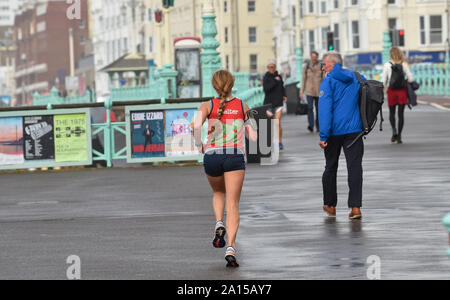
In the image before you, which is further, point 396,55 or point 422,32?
point 422,32

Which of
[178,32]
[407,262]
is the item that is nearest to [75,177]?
[407,262]

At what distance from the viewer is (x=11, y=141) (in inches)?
904

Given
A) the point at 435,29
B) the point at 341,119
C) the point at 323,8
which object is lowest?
the point at 341,119

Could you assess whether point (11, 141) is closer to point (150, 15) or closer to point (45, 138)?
point (45, 138)

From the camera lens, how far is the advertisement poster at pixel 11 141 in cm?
2294

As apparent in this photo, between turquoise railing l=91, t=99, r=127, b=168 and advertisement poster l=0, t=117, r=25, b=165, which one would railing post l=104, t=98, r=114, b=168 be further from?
advertisement poster l=0, t=117, r=25, b=165

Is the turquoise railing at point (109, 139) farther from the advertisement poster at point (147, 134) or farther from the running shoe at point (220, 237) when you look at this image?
the running shoe at point (220, 237)

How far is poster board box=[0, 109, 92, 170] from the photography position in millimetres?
22812

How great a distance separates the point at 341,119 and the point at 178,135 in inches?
383

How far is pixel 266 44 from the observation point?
379ft

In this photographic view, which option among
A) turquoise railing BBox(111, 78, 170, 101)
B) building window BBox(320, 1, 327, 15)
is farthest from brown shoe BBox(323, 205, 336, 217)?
building window BBox(320, 1, 327, 15)

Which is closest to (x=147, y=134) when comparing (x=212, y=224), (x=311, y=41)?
(x=212, y=224)

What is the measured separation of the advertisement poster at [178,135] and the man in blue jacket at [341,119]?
945 cm

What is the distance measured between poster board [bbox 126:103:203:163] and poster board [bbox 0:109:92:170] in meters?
0.87
